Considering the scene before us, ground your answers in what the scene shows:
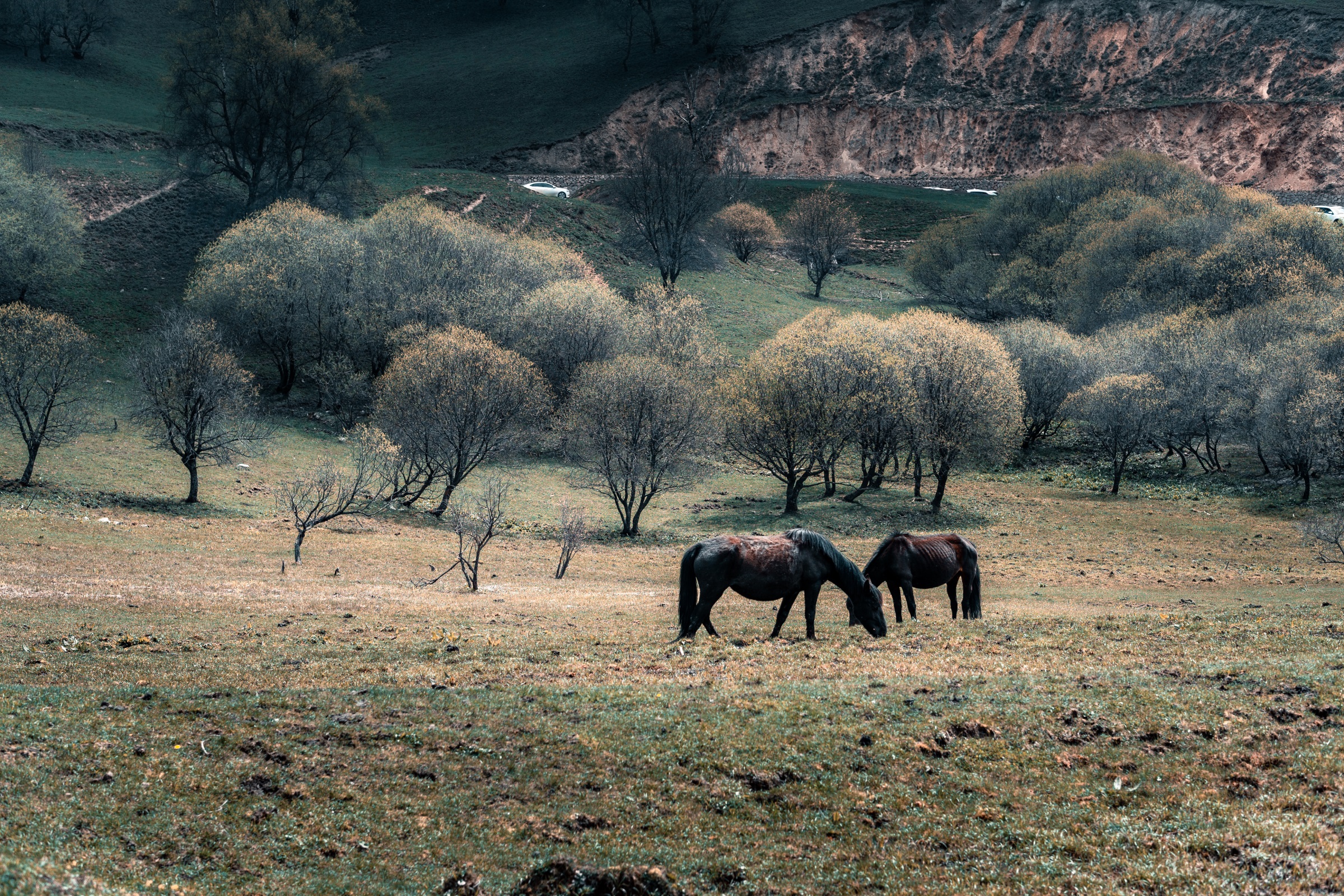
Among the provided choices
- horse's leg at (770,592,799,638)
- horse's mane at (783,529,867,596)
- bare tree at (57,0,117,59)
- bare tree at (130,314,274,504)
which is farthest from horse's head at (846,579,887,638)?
bare tree at (57,0,117,59)

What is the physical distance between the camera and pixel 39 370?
44.1 meters

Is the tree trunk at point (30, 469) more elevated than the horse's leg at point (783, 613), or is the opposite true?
the tree trunk at point (30, 469)

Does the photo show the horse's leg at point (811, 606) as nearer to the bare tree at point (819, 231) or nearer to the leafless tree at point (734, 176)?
the bare tree at point (819, 231)

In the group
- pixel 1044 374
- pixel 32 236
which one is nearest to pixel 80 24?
pixel 32 236

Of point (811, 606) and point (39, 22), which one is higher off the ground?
point (39, 22)

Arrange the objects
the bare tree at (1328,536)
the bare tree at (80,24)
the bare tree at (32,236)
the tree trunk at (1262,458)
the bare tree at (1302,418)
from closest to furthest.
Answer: the bare tree at (1328,536)
the bare tree at (1302,418)
the tree trunk at (1262,458)
the bare tree at (32,236)
the bare tree at (80,24)

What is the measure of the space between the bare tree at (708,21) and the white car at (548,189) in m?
50.1

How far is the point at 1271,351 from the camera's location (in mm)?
58312

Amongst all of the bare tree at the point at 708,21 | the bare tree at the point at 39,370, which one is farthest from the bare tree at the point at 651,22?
the bare tree at the point at 39,370

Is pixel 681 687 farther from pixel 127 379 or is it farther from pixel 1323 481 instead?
pixel 127 379

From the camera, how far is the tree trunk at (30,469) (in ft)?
136

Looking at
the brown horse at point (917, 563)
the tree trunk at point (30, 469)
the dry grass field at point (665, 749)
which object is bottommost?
the dry grass field at point (665, 749)

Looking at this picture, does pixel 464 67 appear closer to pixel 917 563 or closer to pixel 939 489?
pixel 939 489

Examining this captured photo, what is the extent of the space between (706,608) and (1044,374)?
58407 millimetres
